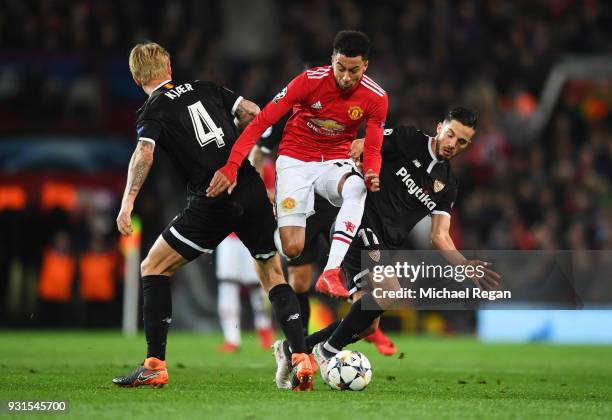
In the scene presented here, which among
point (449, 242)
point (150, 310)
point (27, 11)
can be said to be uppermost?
point (27, 11)

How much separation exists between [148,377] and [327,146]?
2143mm

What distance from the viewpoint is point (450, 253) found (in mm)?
8008

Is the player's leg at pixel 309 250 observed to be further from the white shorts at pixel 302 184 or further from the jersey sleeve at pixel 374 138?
the jersey sleeve at pixel 374 138

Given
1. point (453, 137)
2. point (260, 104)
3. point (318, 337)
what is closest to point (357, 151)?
point (453, 137)

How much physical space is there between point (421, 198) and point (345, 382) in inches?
65.9

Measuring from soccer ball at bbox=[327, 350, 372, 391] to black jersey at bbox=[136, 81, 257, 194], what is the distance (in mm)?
1407

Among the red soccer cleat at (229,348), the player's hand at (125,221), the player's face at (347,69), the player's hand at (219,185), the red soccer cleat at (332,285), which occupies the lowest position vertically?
the red soccer cleat at (229,348)

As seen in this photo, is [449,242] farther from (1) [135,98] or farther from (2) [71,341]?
(1) [135,98]

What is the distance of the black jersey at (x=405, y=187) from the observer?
322 inches

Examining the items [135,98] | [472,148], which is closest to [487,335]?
[472,148]

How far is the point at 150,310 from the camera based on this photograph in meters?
7.39

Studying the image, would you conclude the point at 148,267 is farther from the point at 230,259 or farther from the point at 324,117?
the point at 230,259

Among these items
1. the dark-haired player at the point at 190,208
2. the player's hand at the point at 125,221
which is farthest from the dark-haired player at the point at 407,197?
the player's hand at the point at 125,221

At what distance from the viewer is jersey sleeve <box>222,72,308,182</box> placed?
723 cm
